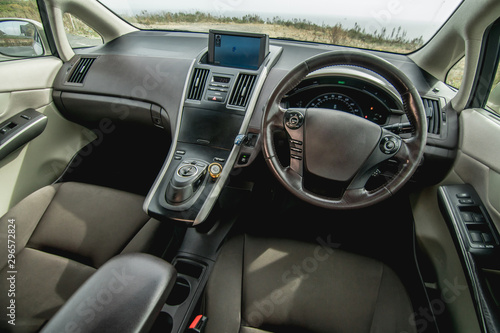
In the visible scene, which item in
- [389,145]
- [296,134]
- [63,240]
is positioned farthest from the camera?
[63,240]

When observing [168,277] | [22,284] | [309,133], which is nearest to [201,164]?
[309,133]

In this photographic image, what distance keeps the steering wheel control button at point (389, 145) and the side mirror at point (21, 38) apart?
8.26ft

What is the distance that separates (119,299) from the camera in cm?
69

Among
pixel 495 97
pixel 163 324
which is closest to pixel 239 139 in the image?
pixel 163 324

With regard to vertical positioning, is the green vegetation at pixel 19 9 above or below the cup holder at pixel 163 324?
above

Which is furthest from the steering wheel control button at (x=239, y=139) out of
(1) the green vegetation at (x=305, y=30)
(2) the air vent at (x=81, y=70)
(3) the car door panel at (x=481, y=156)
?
(2) the air vent at (x=81, y=70)

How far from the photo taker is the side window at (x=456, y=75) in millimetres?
1429

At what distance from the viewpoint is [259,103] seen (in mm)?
1629

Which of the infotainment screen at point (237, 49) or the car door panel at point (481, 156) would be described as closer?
the car door panel at point (481, 156)

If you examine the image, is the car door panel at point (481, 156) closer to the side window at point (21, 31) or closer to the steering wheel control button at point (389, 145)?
the steering wheel control button at point (389, 145)

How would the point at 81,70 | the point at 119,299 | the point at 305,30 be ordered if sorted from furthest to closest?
the point at 81,70 < the point at 305,30 < the point at 119,299

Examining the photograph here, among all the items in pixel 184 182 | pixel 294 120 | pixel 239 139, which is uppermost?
pixel 294 120

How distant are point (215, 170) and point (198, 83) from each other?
64 cm

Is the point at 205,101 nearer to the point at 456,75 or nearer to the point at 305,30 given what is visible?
the point at 305,30
